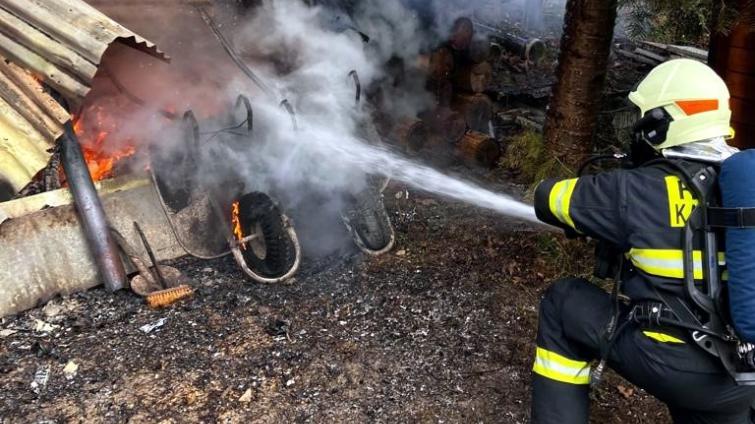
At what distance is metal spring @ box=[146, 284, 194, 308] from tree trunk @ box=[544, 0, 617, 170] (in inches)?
154

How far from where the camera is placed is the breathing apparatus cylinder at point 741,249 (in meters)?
2.41

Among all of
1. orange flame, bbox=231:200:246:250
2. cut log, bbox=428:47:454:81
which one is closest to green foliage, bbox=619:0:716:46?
cut log, bbox=428:47:454:81

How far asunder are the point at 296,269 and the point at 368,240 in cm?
88

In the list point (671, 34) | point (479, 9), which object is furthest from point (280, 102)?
point (479, 9)

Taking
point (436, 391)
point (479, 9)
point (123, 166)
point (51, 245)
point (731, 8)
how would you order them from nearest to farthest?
point (436, 391)
point (731, 8)
point (51, 245)
point (123, 166)
point (479, 9)

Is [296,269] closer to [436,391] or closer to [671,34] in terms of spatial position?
[436,391]

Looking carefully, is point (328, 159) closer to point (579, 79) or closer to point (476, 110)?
point (579, 79)

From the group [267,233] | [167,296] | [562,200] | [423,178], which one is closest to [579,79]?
[423,178]

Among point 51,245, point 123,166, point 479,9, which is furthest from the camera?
point 479,9

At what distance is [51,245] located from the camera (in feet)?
15.9

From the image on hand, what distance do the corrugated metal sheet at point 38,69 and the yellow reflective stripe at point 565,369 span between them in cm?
368

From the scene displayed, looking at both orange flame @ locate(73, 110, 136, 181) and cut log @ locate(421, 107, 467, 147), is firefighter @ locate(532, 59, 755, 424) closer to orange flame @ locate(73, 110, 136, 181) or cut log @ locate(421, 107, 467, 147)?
orange flame @ locate(73, 110, 136, 181)

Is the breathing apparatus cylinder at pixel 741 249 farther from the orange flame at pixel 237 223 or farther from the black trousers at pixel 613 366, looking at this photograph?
the orange flame at pixel 237 223

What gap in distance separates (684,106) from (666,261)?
0.74m
